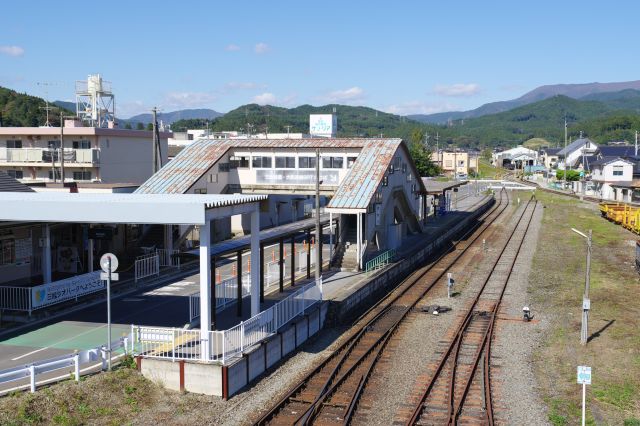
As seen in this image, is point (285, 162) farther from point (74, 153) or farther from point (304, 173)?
point (74, 153)

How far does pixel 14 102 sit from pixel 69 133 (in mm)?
42247

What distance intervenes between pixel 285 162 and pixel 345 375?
1855 cm

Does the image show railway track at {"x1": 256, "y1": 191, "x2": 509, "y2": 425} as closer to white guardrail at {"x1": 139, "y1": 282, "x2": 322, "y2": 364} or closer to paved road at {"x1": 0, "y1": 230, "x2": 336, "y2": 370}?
white guardrail at {"x1": 139, "y1": 282, "x2": 322, "y2": 364}

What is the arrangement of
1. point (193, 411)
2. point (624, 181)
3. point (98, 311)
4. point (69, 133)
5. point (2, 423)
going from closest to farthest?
point (2, 423) < point (193, 411) < point (98, 311) < point (69, 133) < point (624, 181)

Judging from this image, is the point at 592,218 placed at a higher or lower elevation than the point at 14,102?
lower

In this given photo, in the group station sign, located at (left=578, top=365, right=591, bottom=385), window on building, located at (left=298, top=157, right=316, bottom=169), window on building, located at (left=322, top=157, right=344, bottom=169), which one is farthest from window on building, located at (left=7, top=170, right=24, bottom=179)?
station sign, located at (left=578, top=365, right=591, bottom=385)

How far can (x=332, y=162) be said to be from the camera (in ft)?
103

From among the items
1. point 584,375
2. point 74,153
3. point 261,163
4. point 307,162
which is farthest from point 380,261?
point 74,153

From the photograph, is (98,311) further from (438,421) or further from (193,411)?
(438,421)

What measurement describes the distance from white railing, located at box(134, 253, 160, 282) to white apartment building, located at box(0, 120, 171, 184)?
13251 millimetres

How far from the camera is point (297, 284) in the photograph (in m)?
23.1

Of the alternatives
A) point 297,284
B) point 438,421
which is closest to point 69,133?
point 297,284

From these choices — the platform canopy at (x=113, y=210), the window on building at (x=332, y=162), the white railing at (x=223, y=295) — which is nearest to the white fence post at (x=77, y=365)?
the platform canopy at (x=113, y=210)

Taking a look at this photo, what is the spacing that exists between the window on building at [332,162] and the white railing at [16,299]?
1688cm
